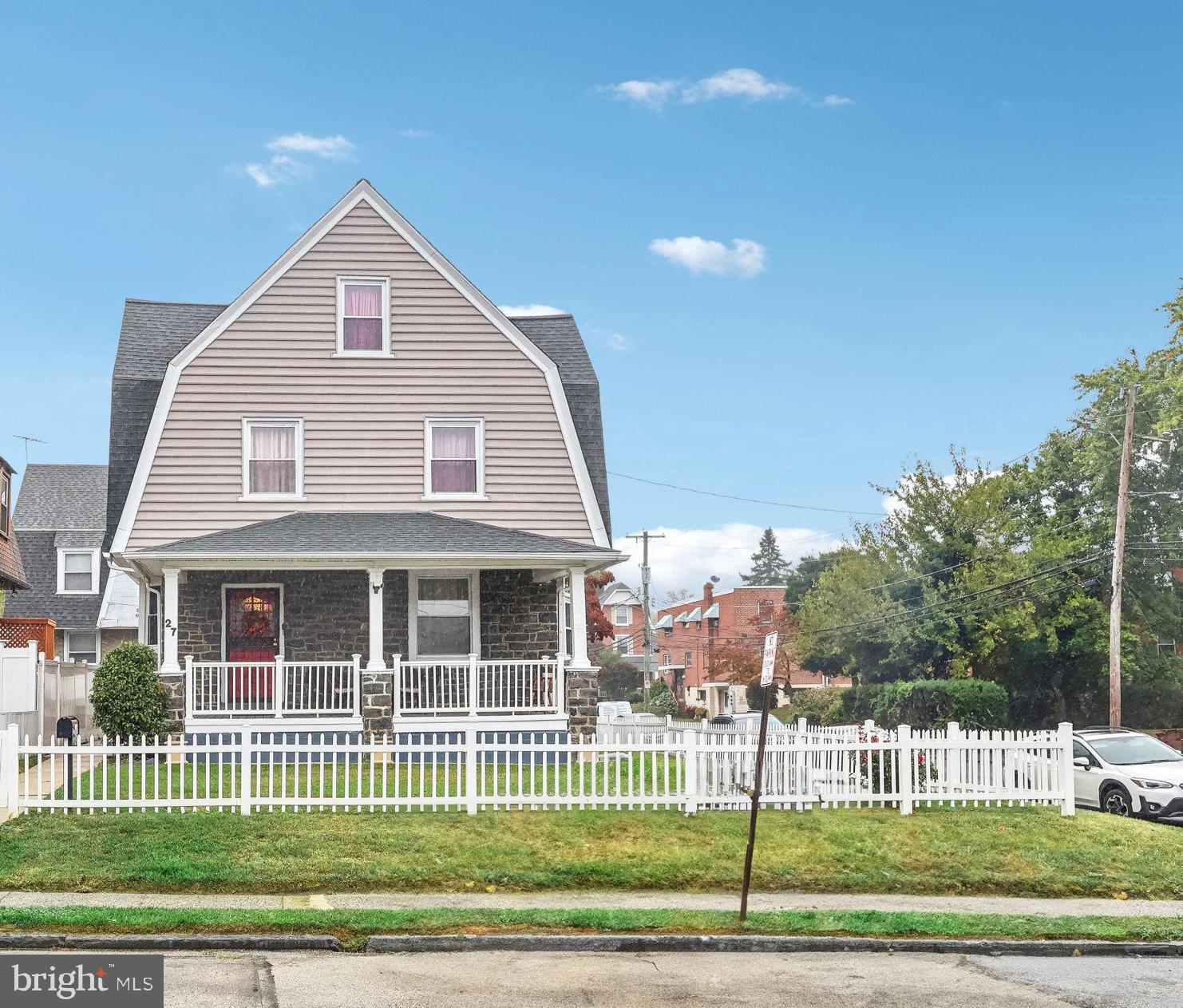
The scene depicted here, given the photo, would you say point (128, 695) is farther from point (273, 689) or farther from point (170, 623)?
point (273, 689)

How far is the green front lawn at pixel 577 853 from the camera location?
613 inches

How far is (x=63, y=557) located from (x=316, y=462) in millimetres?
23840

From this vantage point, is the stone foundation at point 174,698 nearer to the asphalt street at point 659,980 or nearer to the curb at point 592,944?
the curb at point 592,944

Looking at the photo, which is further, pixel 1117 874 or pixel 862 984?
pixel 1117 874

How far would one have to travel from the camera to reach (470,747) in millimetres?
18297

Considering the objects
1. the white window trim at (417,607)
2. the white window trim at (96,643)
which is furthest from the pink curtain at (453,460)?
the white window trim at (96,643)

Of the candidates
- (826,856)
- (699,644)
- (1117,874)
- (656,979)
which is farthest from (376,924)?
(699,644)

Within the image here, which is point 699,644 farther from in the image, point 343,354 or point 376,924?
point 376,924

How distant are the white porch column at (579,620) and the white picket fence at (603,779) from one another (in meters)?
3.54

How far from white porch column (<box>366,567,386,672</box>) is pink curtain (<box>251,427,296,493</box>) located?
3.21m

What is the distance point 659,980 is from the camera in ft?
37.7

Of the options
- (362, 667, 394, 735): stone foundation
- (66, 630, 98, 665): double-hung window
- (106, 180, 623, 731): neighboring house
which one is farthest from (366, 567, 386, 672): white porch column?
(66, 630, 98, 665): double-hung window

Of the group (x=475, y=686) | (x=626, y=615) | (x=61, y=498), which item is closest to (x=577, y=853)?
(x=475, y=686)

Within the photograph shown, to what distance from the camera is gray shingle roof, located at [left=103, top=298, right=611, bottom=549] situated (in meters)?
27.4
